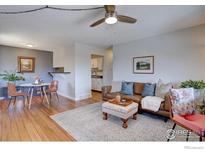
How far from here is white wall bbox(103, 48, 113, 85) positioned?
617 centimetres

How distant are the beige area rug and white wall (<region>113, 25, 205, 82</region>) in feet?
4.39

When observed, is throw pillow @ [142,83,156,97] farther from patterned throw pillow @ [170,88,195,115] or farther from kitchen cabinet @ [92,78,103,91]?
kitchen cabinet @ [92,78,103,91]

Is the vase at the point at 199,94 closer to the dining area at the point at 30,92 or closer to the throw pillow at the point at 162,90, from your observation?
the throw pillow at the point at 162,90

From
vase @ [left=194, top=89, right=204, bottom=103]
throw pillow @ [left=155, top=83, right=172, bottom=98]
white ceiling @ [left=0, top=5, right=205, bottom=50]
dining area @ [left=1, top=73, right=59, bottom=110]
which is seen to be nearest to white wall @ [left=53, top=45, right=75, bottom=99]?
dining area @ [left=1, top=73, right=59, bottom=110]

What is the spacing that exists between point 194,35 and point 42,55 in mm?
6048

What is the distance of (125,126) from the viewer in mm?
2443

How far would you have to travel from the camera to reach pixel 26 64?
5.57 m

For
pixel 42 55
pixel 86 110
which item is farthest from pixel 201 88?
pixel 42 55

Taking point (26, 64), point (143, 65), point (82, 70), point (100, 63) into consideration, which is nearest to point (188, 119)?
point (143, 65)

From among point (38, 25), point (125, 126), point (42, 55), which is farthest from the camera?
point (42, 55)

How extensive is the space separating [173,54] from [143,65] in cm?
93

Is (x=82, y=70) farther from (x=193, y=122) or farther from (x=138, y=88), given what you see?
(x=193, y=122)

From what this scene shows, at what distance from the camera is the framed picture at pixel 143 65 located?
385 cm
